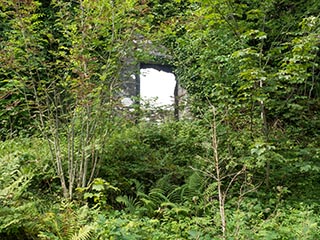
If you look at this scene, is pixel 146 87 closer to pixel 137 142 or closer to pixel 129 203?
pixel 137 142

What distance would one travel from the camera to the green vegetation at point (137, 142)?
3137mm

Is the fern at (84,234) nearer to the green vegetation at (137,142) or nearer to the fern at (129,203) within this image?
the green vegetation at (137,142)

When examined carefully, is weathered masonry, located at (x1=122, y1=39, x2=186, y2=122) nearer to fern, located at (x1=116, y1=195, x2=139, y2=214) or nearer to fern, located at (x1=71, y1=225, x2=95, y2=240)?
fern, located at (x1=116, y1=195, x2=139, y2=214)

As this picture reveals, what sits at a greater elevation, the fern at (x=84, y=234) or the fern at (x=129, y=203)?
the fern at (x=84, y=234)

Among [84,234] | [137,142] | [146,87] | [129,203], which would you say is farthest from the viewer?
[146,87]

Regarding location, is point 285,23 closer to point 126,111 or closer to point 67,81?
point 126,111

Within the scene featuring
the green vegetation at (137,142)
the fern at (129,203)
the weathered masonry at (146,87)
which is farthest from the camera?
the weathered masonry at (146,87)

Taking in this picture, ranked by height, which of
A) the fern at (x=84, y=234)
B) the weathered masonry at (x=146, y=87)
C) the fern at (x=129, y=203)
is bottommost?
the fern at (x=129, y=203)

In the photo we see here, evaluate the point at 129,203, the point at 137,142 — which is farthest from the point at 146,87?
the point at 129,203

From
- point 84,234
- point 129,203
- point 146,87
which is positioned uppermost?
point 146,87

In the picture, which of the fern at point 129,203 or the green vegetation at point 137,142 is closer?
the green vegetation at point 137,142

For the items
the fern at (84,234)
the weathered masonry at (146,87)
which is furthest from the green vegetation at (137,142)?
the weathered masonry at (146,87)

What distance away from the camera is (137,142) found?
5191 mm

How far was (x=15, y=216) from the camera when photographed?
111 inches
